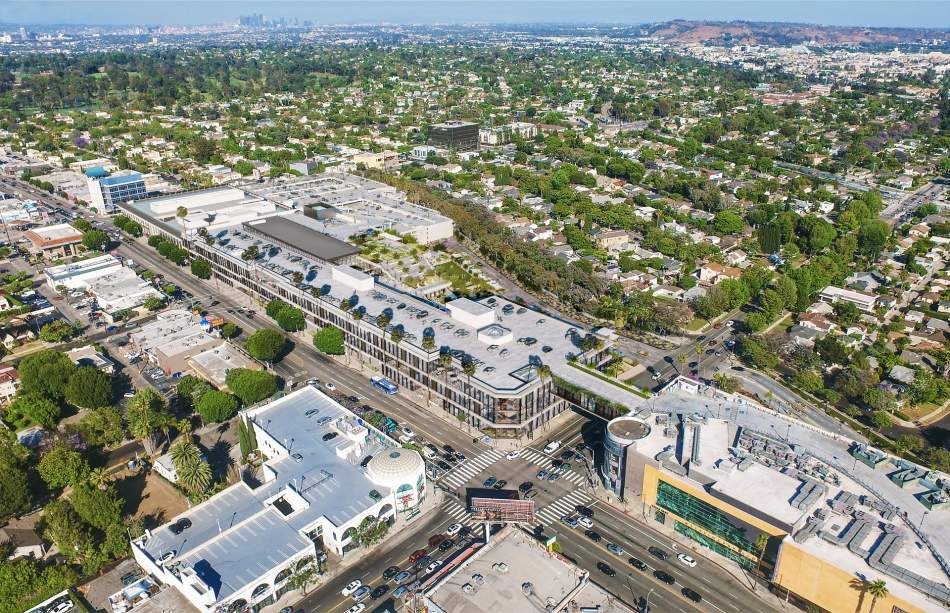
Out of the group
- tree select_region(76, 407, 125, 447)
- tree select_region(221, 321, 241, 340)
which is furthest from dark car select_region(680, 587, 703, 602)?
tree select_region(221, 321, 241, 340)

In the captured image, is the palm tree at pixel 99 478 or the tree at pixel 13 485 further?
the palm tree at pixel 99 478

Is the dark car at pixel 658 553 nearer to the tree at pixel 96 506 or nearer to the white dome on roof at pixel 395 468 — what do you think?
the white dome on roof at pixel 395 468

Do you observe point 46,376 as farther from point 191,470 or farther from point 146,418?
point 191,470

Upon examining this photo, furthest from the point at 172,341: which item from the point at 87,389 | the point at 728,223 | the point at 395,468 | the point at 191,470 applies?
the point at 728,223

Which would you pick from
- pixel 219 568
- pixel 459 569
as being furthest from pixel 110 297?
pixel 459 569

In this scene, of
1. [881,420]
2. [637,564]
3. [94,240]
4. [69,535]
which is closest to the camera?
[69,535]

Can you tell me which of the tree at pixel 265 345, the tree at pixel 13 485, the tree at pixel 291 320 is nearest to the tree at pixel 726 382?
the tree at pixel 265 345
